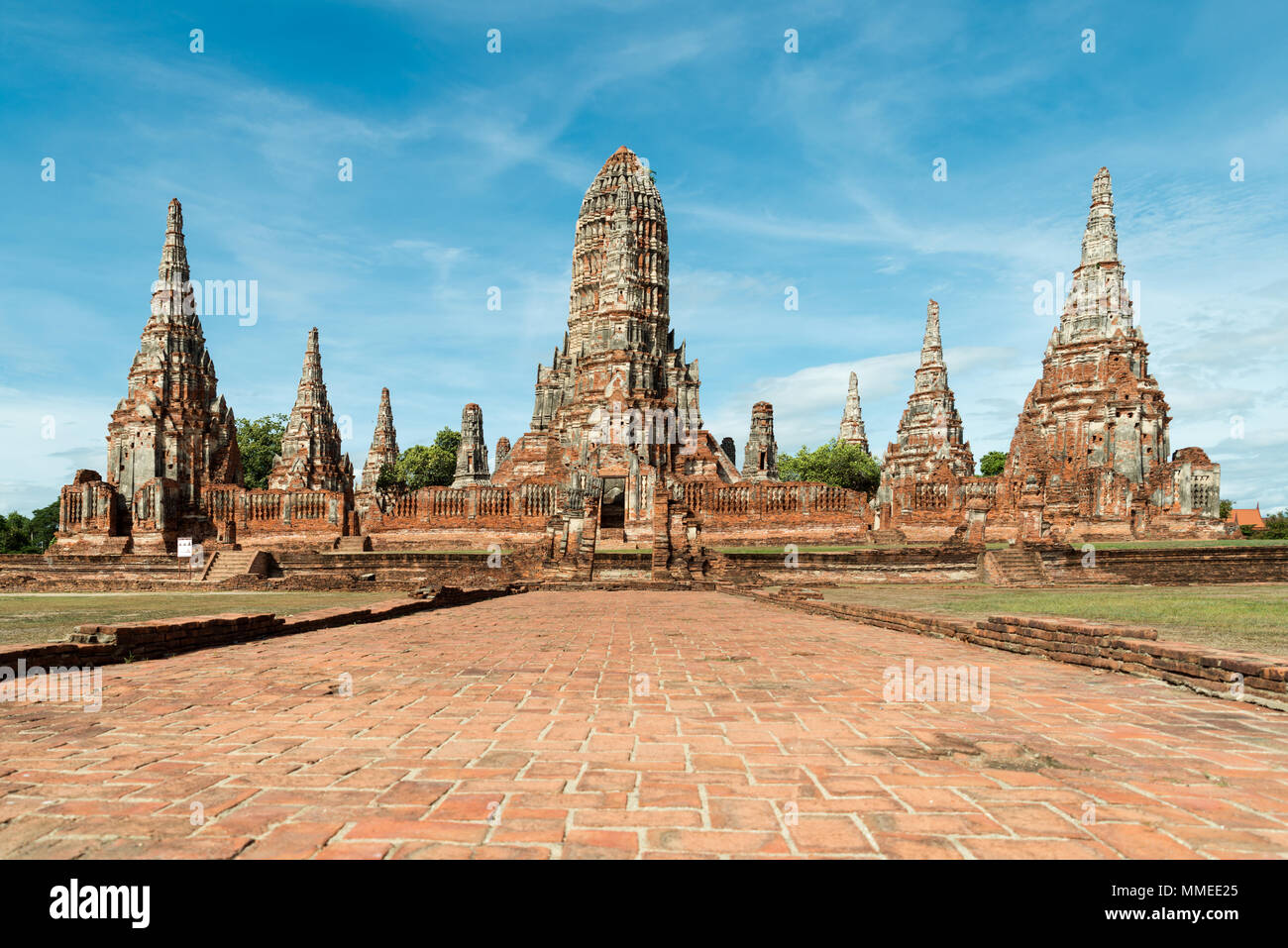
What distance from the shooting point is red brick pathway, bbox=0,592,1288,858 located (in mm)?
2500

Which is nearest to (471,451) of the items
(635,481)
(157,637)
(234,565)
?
(635,481)

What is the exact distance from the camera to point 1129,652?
239 inches

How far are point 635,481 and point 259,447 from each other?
4456cm

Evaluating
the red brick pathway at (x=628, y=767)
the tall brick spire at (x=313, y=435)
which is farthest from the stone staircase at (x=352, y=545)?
the red brick pathway at (x=628, y=767)

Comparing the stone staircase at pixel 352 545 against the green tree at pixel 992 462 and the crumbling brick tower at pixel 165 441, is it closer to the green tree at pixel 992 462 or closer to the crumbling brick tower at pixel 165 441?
the crumbling brick tower at pixel 165 441

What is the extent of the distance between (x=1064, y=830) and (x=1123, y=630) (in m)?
4.68

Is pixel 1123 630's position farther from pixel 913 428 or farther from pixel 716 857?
pixel 913 428

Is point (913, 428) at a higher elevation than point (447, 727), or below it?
A: higher

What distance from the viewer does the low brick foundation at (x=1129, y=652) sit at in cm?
487

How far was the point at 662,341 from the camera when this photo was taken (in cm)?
4953

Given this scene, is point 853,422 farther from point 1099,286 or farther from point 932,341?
point 1099,286

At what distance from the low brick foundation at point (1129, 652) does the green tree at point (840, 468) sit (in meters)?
48.1
